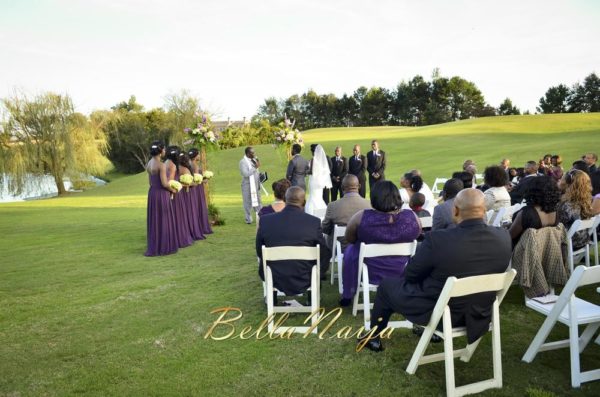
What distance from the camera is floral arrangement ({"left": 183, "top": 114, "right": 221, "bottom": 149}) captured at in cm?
1234

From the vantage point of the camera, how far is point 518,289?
6430mm

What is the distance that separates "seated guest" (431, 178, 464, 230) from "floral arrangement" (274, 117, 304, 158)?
750 cm

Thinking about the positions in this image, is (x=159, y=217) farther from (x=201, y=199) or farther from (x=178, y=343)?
(x=178, y=343)

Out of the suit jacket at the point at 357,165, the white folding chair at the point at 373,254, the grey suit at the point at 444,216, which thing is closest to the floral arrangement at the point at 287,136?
the suit jacket at the point at 357,165

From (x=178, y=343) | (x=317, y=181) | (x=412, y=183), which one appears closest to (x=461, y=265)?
(x=178, y=343)

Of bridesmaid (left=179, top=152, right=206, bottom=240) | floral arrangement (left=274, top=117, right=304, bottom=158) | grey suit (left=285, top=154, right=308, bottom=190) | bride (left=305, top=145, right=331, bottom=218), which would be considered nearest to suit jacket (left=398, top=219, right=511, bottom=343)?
bride (left=305, top=145, right=331, bottom=218)

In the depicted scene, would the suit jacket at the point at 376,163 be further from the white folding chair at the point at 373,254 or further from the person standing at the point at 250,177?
the white folding chair at the point at 373,254

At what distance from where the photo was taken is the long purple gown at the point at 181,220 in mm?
10437

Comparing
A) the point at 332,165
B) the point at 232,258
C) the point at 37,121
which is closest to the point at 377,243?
the point at 232,258

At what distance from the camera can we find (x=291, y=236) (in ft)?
17.5

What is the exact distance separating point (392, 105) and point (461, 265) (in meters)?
89.3

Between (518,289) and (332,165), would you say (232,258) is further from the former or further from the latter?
(332,165)

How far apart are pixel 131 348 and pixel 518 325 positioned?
436 cm

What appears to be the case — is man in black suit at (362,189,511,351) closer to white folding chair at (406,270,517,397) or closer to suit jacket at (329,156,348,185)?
white folding chair at (406,270,517,397)
